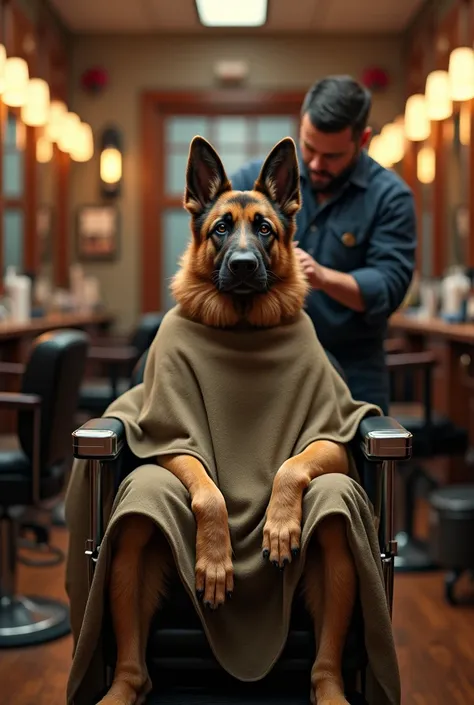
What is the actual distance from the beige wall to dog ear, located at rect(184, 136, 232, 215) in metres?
5.94

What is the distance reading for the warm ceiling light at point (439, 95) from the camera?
5.76m

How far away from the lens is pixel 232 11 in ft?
18.3

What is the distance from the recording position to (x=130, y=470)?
205cm

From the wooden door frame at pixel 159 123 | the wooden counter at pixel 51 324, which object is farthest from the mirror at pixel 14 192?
the wooden door frame at pixel 159 123

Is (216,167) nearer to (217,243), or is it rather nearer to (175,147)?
(217,243)

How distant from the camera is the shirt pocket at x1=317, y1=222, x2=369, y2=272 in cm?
255

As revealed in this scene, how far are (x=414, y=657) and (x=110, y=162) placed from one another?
18.3 ft

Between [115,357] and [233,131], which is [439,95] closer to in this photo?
[233,131]

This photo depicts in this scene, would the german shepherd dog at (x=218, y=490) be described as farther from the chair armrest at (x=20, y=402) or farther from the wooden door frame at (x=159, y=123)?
the wooden door frame at (x=159, y=123)

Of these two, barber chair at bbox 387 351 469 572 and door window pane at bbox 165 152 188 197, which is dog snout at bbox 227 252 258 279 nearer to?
barber chair at bbox 387 351 469 572

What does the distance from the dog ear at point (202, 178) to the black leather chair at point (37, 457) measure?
1013mm

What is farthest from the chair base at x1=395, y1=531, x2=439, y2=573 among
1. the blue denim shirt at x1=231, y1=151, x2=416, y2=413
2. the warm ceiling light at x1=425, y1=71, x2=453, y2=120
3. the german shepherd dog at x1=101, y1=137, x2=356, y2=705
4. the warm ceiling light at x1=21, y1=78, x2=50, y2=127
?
the warm ceiling light at x1=21, y1=78, x2=50, y2=127

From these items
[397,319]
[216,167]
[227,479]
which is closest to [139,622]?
[227,479]

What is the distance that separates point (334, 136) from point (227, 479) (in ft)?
3.11
